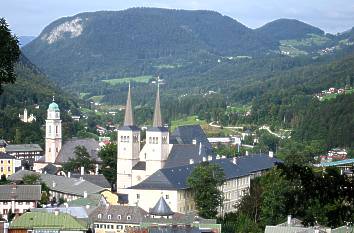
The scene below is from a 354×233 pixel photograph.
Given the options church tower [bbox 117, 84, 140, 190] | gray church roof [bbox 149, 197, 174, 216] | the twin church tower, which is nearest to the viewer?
gray church roof [bbox 149, 197, 174, 216]

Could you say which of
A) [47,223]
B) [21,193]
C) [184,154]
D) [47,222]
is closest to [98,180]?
[184,154]

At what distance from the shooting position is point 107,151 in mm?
92250

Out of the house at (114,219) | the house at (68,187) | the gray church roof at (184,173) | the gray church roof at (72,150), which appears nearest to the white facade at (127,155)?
the house at (68,187)

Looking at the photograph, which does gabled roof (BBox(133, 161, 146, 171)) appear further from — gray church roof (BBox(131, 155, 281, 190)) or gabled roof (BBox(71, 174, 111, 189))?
gray church roof (BBox(131, 155, 281, 190))

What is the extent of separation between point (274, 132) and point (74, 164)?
60.8 metres

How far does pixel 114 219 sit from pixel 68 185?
18882 millimetres

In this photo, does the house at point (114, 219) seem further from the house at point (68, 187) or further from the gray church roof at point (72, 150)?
the gray church roof at point (72, 150)

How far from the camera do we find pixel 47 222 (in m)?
57.8

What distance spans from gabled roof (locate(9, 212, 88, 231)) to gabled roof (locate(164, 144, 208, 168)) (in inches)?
953

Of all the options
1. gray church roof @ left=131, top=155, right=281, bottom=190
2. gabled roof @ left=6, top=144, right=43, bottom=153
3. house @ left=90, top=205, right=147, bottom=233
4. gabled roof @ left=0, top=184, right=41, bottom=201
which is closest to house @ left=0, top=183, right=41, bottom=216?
gabled roof @ left=0, top=184, right=41, bottom=201

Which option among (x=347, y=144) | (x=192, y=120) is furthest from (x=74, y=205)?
(x=192, y=120)

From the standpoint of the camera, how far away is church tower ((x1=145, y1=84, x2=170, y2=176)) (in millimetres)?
82000

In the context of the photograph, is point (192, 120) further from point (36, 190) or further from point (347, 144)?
point (36, 190)

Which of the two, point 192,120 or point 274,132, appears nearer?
point 274,132
